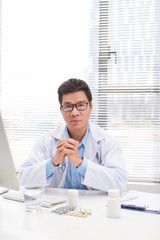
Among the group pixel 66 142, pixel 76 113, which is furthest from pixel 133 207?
pixel 76 113

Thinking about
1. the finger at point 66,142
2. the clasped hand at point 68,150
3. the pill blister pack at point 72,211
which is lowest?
the pill blister pack at point 72,211

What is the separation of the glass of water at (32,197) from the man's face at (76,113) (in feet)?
2.54

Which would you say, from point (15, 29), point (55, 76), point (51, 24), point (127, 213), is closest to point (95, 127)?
point (127, 213)

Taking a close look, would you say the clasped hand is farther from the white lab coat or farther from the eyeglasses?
the eyeglasses

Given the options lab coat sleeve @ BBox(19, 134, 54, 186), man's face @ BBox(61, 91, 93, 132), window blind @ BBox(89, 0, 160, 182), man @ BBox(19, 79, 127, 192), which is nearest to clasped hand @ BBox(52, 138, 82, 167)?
man @ BBox(19, 79, 127, 192)

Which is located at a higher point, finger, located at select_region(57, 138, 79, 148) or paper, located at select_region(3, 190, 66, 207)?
finger, located at select_region(57, 138, 79, 148)

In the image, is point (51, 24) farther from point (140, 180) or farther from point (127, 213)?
point (127, 213)

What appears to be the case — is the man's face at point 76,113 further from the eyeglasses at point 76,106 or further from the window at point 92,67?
the window at point 92,67

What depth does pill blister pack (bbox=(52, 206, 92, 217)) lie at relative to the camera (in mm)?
1133

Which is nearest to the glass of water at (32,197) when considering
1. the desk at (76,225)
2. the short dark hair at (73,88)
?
the desk at (76,225)

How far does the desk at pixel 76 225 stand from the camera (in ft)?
3.00

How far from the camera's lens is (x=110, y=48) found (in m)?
2.80

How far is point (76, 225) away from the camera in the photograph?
3.33 feet

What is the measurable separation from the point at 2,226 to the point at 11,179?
24cm
